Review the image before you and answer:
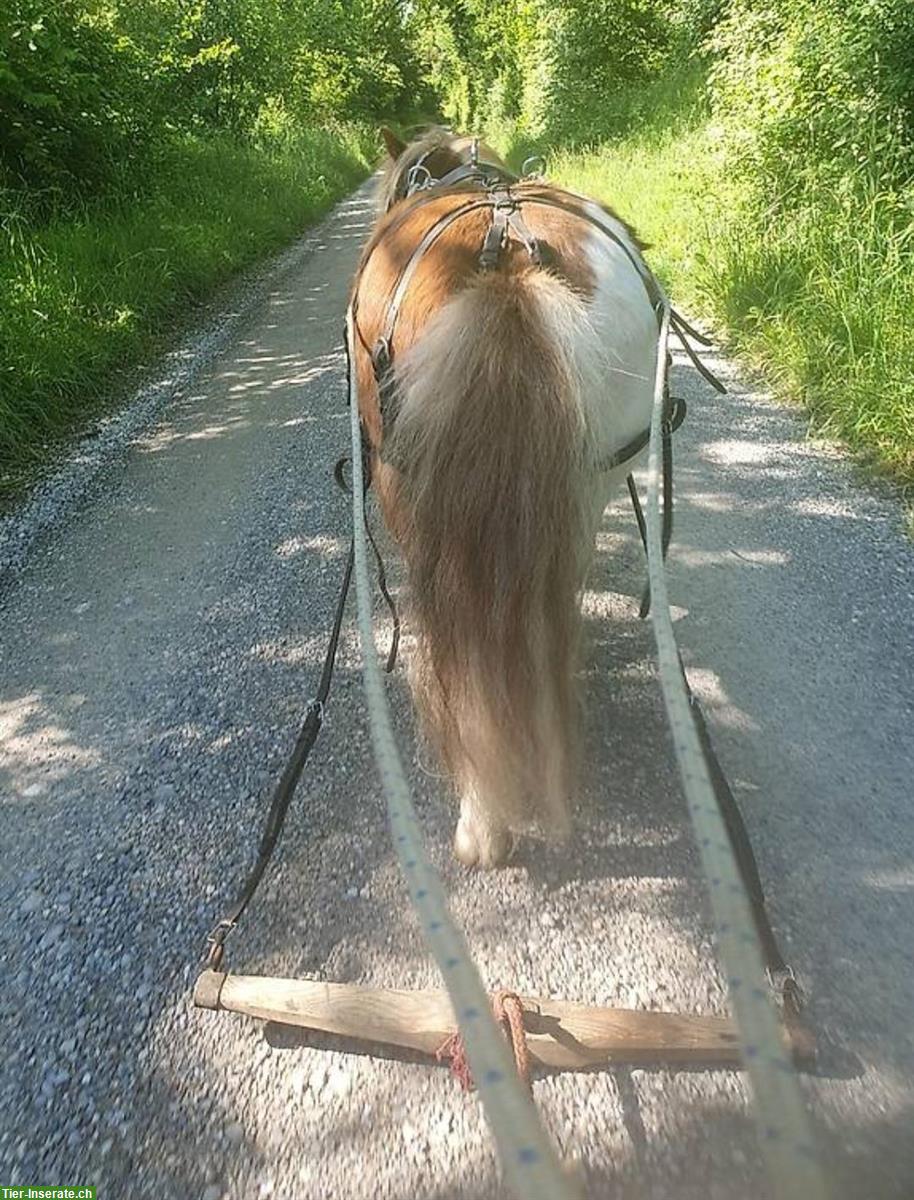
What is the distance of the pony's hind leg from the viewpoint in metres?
1.71

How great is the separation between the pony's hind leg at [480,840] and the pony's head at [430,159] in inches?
86.4

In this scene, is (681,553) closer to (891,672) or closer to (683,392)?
(891,672)

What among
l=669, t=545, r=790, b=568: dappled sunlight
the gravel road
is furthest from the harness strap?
l=669, t=545, r=790, b=568: dappled sunlight

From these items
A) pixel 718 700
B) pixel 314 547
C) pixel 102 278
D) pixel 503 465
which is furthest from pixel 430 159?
pixel 102 278

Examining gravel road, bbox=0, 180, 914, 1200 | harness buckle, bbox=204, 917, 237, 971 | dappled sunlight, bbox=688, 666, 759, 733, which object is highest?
harness buckle, bbox=204, 917, 237, 971

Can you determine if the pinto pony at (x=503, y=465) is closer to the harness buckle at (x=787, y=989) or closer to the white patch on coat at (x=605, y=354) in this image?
the white patch on coat at (x=605, y=354)

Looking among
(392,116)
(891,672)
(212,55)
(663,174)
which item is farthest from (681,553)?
(392,116)

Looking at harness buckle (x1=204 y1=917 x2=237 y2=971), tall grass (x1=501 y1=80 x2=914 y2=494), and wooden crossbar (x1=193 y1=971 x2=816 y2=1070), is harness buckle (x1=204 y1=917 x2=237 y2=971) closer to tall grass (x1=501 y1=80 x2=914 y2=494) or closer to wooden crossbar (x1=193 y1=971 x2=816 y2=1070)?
wooden crossbar (x1=193 y1=971 x2=816 y2=1070)

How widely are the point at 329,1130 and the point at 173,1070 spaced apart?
341mm

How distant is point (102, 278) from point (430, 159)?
154 inches

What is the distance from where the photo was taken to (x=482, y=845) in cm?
176

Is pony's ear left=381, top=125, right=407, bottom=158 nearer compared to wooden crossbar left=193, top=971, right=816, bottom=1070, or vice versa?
wooden crossbar left=193, top=971, right=816, bottom=1070

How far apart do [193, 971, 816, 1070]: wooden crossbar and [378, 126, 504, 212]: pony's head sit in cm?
256

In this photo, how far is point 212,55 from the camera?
9.84 meters
